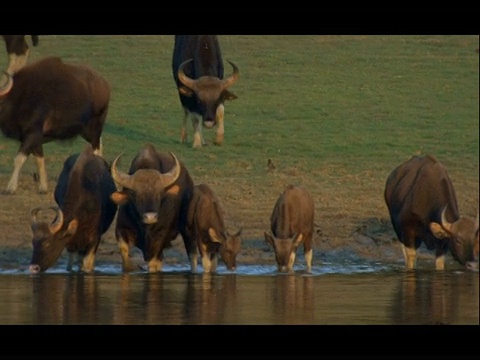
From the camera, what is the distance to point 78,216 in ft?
56.3

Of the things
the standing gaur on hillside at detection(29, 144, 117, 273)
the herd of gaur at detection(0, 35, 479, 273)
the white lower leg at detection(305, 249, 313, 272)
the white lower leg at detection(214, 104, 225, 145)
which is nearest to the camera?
the standing gaur on hillside at detection(29, 144, 117, 273)

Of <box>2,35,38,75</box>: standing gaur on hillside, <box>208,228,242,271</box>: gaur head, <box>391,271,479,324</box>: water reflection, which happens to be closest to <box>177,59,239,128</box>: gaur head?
<box>2,35,38,75</box>: standing gaur on hillside

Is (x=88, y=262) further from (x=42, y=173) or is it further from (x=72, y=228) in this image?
(x=42, y=173)

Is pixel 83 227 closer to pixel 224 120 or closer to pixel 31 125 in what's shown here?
pixel 31 125

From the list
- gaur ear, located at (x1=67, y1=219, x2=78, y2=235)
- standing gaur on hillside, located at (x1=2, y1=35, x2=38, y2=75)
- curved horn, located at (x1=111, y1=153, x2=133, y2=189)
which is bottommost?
gaur ear, located at (x1=67, y1=219, x2=78, y2=235)

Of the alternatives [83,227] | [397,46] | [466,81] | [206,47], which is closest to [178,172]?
[83,227]

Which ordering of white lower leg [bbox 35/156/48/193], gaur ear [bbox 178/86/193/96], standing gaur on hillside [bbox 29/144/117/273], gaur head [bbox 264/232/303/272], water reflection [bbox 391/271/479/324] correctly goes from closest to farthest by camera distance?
water reflection [bbox 391/271/479/324] < standing gaur on hillside [bbox 29/144/117/273] < gaur head [bbox 264/232/303/272] < white lower leg [bbox 35/156/48/193] < gaur ear [bbox 178/86/193/96]

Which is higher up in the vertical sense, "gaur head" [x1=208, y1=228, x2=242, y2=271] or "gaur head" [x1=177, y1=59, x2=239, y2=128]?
"gaur head" [x1=177, y1=59, x2=239, y2=128]

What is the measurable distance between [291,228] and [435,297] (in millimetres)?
2230

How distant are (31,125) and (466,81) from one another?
813 centimetres

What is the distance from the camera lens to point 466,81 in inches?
1037

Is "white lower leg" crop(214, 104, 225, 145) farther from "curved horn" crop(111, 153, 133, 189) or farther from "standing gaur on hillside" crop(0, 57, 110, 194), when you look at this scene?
"curved horn" crop(111, 153, 133, 189)

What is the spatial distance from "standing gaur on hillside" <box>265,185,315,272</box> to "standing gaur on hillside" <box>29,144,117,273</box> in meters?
1.66

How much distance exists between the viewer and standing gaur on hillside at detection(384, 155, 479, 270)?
55.6 ft
